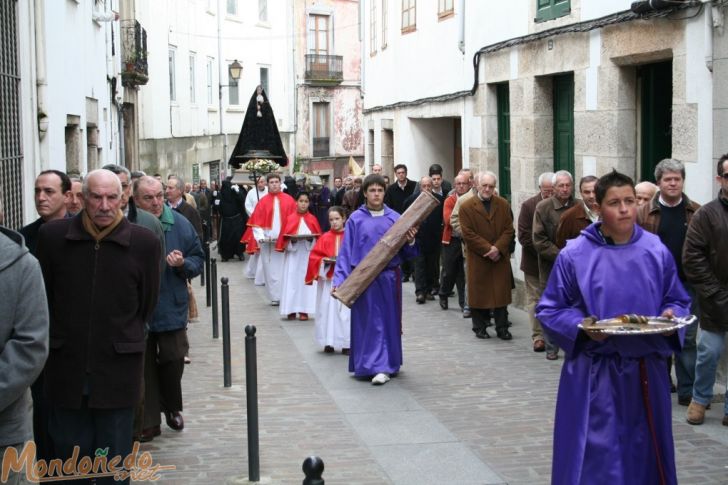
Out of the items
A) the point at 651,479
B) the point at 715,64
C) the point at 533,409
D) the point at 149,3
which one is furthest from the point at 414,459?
the point at 149,3

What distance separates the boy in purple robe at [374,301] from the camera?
1045cm

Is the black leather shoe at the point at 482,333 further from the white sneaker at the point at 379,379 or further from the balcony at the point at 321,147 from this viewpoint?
the balcony at the point at 321,147

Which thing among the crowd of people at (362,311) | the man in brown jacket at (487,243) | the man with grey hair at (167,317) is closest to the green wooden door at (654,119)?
the man in brown jacket at (487,243)

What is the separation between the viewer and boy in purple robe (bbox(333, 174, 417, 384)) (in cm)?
1045

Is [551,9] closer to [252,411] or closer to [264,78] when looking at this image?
[252,411]

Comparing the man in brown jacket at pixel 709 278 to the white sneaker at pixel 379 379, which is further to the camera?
the white sneaker at pixel 379 379

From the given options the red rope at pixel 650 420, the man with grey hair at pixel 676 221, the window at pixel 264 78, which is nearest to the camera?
the red rope at pixel 650 420

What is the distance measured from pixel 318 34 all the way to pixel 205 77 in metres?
14.2

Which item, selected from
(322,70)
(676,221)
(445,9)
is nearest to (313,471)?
(676,221)

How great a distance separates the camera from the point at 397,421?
29.1 feet

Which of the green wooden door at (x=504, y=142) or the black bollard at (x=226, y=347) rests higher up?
the green wooden door at (x=504, y=142)

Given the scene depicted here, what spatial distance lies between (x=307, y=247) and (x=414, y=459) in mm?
8105

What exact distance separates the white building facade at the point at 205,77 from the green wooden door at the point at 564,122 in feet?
52.0

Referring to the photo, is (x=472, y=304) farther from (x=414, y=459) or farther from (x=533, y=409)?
(x=414, y=459)
